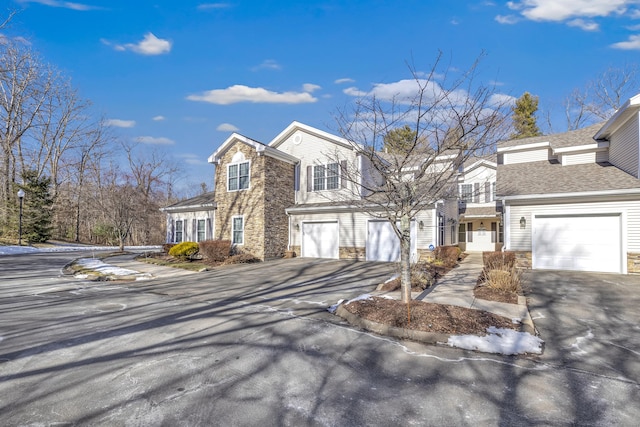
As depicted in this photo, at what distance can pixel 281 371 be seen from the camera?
4.14 meters

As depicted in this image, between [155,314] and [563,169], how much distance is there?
16.4 metres

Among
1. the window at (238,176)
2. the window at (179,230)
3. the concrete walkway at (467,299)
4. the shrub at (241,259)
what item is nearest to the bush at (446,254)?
the concrete walkway at (467,299)

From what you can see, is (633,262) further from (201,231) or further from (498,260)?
(201,231)

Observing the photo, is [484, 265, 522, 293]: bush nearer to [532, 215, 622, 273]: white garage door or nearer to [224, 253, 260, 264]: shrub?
[532, 215, 622, 273]: white garage door

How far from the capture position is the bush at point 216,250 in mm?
16031

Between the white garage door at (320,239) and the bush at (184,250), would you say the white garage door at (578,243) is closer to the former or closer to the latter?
the white garage door at (320,239)

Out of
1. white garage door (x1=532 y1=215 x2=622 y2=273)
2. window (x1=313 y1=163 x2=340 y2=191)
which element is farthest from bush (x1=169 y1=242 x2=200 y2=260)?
white garage door (x1=532 y1=215 x2=622 y2=273)

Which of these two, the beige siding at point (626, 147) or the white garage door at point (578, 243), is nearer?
the white garage door at point (578, 243)

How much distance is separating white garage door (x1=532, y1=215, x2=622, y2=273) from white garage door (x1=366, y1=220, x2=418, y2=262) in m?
5.63

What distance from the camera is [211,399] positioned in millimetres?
3434

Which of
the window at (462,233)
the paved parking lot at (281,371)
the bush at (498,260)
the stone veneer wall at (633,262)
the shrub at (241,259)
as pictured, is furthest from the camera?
the window at (462,233)

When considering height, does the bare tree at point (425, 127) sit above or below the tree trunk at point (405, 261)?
above

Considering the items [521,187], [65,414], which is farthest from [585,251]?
[65,414]

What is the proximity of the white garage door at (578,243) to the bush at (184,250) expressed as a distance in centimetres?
1508
